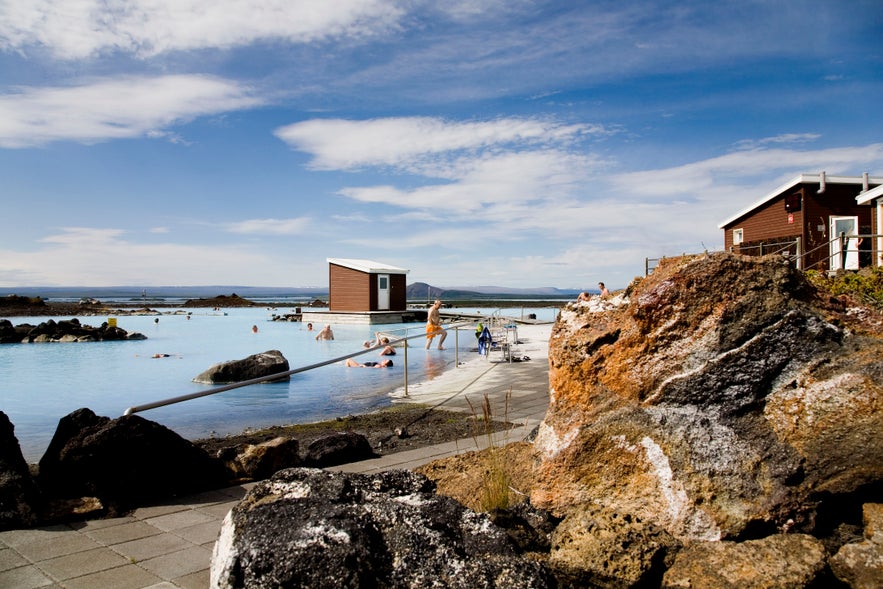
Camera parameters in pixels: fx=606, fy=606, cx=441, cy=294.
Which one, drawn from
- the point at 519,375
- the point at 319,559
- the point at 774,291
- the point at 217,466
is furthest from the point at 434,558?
the point at 519,375

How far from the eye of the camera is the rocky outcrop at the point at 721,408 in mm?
2803

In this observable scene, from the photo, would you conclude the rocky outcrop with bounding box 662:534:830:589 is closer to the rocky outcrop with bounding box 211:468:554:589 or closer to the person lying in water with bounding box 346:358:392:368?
the rocky outcrop with bounding box 211:468:554:589

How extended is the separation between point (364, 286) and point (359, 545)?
3444cm

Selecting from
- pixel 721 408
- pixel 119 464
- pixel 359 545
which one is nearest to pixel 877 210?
pixel 721 408

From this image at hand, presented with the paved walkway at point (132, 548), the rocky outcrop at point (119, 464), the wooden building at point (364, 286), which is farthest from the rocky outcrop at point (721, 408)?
the wooden building at point (364, 286)

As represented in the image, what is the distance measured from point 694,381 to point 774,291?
623 millimetres

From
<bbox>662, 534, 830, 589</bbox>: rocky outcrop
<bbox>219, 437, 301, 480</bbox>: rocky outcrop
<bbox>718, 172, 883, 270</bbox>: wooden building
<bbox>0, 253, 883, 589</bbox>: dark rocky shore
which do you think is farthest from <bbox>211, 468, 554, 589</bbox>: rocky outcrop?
<bbox>718, 172, 883, 270</bbox>: wooden building

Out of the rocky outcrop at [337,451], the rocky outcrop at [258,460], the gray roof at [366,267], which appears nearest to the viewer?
the rocky outcrop at [258,460]

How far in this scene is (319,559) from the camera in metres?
2.43

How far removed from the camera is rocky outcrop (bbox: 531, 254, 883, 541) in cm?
280

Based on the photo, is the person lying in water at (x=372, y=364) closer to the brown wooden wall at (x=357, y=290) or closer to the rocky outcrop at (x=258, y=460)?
the rocky outcrop at (x=258, y=460)

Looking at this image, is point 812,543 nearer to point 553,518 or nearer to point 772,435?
point 772,435

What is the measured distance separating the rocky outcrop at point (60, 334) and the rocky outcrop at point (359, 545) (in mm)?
31988

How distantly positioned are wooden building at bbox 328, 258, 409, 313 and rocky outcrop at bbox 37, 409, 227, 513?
3162 centimetres
